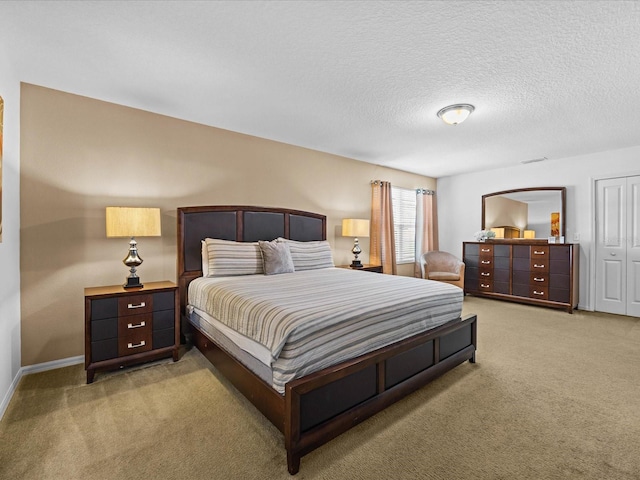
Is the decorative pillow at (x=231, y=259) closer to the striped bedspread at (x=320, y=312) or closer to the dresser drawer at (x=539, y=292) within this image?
the striped bedspread at (x=320, y=312)

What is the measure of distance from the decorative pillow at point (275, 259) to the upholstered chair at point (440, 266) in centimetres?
307

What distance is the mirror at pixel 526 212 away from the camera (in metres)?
5.20

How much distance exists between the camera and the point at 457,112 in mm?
3105

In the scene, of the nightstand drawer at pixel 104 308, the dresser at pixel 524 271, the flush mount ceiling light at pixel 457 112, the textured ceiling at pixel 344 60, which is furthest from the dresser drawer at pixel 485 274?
A: the nightstand drawer at pixel 104 308

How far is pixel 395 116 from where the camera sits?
11.3 feet

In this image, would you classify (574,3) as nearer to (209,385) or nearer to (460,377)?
(460,377)

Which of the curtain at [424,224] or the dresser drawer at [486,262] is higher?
the curtain at [424,224]

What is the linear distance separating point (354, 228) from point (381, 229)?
97cm

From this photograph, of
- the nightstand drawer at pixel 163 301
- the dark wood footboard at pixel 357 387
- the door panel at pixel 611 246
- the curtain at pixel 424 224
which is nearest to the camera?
the dark wood footboard at pixel 357 387

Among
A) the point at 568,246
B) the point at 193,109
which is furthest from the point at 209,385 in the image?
the point at 568,246

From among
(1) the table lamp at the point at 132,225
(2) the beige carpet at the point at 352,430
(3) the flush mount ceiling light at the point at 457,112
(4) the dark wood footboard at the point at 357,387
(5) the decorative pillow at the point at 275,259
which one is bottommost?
(2) the beige carpet at the point at 352,430

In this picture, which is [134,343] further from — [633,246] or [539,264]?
[633,246]

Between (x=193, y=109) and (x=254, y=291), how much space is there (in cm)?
211

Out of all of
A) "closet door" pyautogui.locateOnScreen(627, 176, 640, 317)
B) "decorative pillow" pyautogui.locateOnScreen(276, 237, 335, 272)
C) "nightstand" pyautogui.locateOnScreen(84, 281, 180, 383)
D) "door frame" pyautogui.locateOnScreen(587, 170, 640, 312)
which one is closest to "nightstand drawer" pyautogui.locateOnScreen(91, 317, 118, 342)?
"nightstand" pyautogui.locateOnScreen(84, 281, 180, 383)
